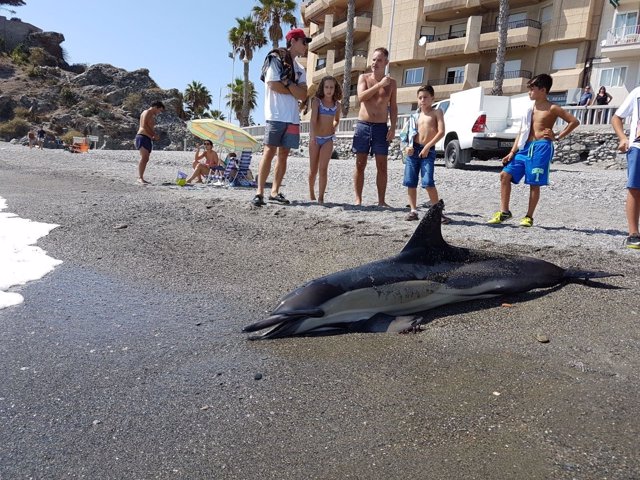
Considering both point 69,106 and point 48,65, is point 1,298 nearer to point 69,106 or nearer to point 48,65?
point 69,106

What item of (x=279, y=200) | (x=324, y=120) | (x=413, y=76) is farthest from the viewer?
(x=413, y=76)

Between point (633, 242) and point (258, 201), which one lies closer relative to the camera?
point (633, 242)

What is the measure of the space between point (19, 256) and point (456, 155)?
1184 centimetres

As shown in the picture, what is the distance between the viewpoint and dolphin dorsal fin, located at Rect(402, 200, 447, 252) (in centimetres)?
350

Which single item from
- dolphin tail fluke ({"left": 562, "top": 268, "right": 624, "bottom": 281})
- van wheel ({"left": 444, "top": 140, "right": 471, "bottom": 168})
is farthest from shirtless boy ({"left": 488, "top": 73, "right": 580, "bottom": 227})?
van wheel ({"left": 444, "top": 140, "right": 471, "bottom": 168})

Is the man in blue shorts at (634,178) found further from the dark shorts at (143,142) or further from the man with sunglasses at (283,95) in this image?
the dark shorts at (143,142)

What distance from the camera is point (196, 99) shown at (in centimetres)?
6256

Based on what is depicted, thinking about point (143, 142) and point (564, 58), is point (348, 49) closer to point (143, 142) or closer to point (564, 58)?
point (564, 58)

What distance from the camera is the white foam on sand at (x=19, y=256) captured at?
382 cm

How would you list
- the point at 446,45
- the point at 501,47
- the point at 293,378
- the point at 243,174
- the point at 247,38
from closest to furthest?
1. the point at 293,378
2. the point at 243,174
3. the point at 501,47
4. the point at 446,45
5. the point at 247,38

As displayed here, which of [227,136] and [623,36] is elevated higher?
[623,36]

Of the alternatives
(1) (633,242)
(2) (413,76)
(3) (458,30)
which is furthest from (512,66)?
(1) (633,242)

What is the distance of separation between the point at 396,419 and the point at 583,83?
115 feet

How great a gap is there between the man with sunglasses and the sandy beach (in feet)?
7.42
